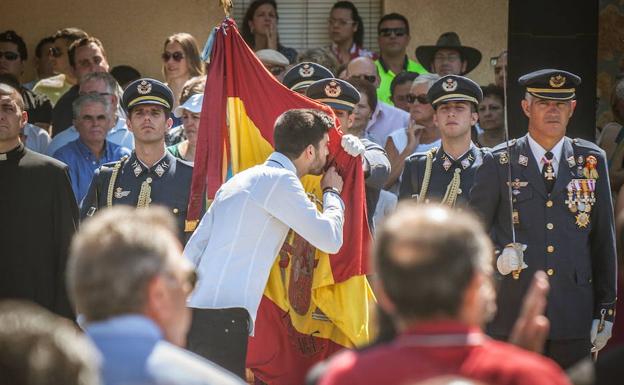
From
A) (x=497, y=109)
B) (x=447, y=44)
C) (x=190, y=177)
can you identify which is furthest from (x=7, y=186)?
(x=447, y=44)

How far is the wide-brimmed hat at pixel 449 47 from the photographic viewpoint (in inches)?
425

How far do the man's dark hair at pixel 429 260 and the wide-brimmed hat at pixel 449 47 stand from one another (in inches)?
299

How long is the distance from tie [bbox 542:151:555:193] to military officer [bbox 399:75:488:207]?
1.93 ft

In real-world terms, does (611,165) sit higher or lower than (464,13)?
lower

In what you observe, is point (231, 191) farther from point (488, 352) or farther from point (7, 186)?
point (488, 352)

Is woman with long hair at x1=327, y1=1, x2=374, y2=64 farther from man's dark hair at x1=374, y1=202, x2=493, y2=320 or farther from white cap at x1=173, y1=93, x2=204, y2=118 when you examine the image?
man's dark hair at x1=374, y1=202, x2=493, y2=320

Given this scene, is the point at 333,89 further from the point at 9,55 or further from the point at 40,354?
the point at 40,354

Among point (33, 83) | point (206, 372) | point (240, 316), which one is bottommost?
point (240, 316)

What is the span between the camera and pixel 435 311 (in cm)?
330

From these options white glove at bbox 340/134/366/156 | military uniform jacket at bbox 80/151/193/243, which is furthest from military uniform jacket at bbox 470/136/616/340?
military uniform jacket at bbox 80/151/193/243

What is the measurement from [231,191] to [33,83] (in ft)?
18.4

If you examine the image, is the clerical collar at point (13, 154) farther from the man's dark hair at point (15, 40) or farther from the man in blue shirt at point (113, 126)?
the man's dark hair at point (15, 40)

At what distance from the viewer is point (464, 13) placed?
1178 cm

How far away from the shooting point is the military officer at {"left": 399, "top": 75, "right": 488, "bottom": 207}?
792 cm
